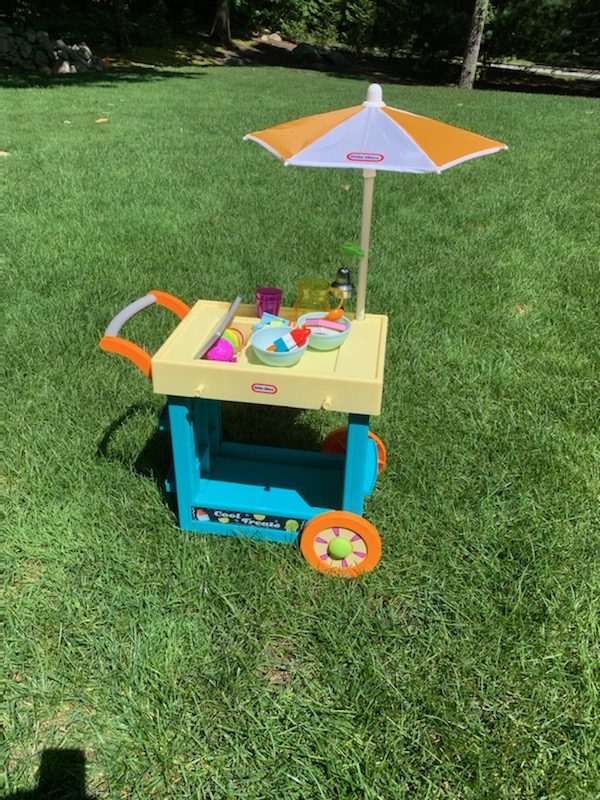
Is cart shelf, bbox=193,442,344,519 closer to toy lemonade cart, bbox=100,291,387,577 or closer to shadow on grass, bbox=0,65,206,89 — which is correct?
toy lemonade cart, bbox=100,291,387,577

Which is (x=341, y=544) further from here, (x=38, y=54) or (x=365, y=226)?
(x=38, y=54)

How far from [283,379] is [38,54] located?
15745mm

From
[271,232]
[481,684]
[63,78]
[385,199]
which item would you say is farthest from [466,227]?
[63,78]

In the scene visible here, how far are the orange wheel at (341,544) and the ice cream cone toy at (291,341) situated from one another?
22.2 inches

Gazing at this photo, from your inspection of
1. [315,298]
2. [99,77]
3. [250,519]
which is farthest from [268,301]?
[99,77]

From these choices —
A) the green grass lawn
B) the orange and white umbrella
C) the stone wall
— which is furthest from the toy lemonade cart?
the stone wall

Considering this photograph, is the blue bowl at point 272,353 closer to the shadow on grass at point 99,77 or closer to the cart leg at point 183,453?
the cart leg at point 183,453

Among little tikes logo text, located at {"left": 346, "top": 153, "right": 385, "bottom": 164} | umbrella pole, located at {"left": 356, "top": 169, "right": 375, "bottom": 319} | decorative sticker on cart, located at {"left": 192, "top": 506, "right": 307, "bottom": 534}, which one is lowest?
decorative sticker on cart, located at {"left": 192, "top": 506, "right": 307, "bottom": 534}

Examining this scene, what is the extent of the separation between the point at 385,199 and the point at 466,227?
2.88ft

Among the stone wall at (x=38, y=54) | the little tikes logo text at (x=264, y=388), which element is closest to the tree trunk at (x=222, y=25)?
the stone wall at (x=38, y=54)

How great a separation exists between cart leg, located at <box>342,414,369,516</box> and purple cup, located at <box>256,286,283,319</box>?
59cm

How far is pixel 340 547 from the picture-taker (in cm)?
207

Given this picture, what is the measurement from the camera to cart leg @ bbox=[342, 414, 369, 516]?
1.99m

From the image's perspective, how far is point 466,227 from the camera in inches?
206
